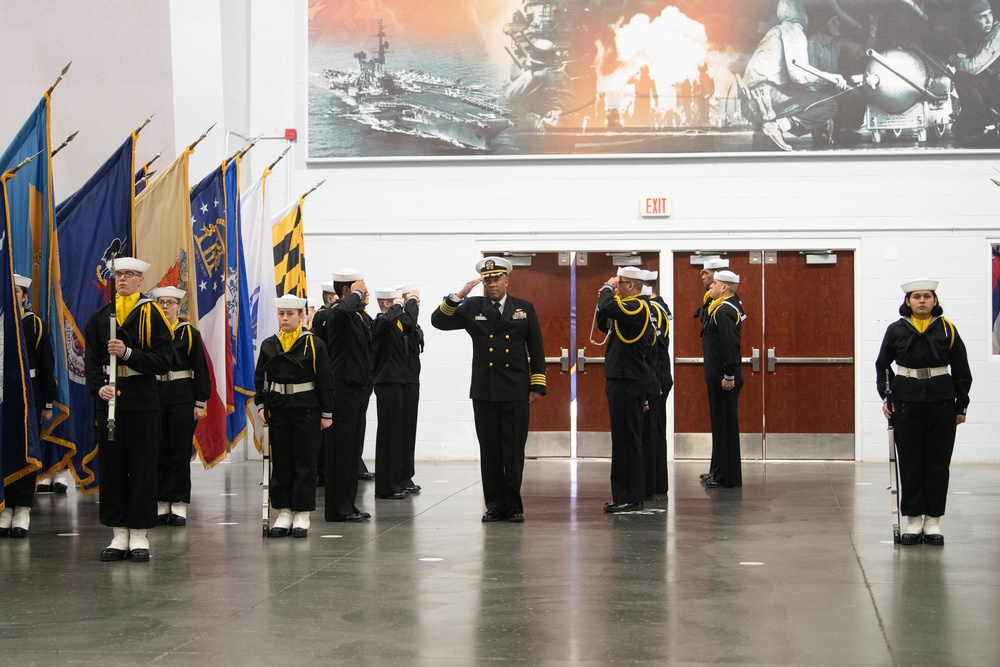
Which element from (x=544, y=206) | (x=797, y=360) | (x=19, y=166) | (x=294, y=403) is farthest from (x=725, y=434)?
(x=19, y=166)

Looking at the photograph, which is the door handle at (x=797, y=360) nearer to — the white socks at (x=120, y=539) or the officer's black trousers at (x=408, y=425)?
the officer's black trousers at (x=408, y=425)

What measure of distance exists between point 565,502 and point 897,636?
5346mm

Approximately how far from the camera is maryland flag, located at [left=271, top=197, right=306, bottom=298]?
1330cm

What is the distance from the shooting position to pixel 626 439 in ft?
31.9

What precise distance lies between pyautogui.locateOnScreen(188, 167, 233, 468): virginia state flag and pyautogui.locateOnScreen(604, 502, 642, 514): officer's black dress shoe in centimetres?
336

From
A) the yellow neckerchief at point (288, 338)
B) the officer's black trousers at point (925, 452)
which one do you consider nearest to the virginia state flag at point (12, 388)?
the yellow neckerchief at point (288, 338)

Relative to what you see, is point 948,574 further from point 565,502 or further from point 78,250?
point 78,250

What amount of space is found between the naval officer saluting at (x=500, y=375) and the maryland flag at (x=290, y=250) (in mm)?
4360

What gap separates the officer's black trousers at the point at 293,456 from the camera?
27.7ft

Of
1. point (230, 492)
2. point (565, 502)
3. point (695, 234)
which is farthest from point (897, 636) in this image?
point (695, 234)

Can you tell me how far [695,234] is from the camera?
1474cm

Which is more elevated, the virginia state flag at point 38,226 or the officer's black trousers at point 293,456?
the virginia state flag at point 38,226

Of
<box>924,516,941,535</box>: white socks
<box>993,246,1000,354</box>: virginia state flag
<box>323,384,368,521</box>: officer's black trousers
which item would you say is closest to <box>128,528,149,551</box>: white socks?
<box>323,384,368,521</box>: officer's black trousers

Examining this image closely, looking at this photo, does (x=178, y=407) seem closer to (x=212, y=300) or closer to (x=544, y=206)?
(x=212, y=300)
